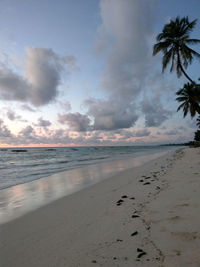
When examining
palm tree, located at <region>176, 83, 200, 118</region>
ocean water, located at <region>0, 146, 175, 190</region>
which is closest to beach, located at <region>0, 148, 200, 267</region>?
ocean water, located at <region>0, 146, 175, 190</region>

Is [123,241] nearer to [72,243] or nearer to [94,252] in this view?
[94,252]

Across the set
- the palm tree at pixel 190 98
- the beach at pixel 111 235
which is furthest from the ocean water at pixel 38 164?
the palm tree at pixel 190 98

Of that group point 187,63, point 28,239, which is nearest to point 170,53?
point 187,63

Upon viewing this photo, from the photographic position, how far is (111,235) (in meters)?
2.82

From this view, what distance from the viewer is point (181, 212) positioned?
3.33 metres

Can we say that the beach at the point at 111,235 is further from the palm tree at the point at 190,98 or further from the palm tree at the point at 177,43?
the palm tree at the point at 190,98

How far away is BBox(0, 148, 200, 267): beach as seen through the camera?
221 centimetres

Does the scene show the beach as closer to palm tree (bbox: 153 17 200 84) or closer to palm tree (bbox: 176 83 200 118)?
palm tree (bbox: 153 17 200 84)

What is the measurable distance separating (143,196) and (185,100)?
94.9 ft

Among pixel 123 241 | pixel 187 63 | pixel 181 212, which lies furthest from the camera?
pixel 187 63

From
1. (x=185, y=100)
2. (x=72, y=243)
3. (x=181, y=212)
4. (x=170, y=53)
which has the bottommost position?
(x=72, y=243)

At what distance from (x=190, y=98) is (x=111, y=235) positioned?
100.0ft

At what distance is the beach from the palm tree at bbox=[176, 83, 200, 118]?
2625 cm

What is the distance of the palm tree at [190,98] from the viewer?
25.8m
